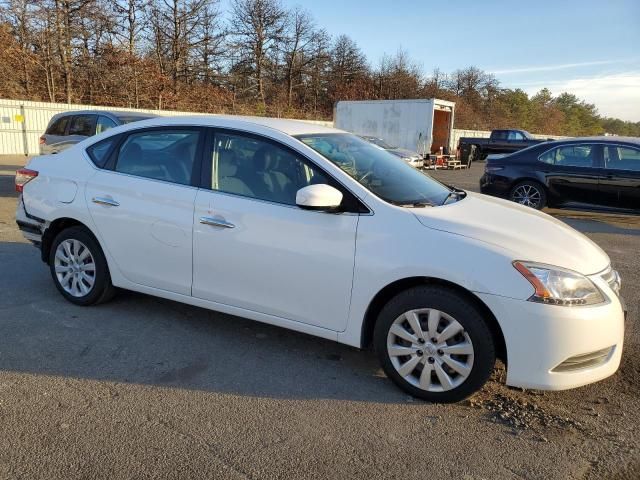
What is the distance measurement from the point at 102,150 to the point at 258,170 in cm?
160

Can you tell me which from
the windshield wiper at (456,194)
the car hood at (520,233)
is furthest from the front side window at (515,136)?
the car hood at (520,233)

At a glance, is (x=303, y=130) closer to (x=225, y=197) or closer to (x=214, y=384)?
(x=225, y=197)

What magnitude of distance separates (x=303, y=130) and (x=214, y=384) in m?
1.92

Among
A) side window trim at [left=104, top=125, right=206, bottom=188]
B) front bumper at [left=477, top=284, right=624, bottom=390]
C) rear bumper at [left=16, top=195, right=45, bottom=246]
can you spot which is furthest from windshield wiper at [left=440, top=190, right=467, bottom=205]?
rear bumper at [left=16, top=195, right=45, bottom=246]

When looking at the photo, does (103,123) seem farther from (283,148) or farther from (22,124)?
(22,124)

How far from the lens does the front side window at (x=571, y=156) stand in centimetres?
959

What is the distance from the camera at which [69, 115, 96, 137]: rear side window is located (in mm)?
10062

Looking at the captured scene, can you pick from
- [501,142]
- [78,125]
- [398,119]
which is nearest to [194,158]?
[78,125]

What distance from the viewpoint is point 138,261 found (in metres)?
4.06

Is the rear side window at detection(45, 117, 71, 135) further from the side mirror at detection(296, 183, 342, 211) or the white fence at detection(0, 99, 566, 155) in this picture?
the side mirror at detection(296, 183, 342, 211)

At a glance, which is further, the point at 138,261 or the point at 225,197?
the point at 138,261

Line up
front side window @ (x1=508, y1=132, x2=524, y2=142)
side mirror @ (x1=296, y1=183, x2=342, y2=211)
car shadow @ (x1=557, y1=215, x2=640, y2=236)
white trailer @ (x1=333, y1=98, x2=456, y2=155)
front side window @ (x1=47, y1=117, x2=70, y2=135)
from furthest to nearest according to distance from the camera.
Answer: front side window @ (x1=508, y1=132, x2=524, y2=142) < white trailer @ (x1=333, y1=98, x2=456, y2=155) < front side window @ (x1=47, y1=117, x2=70, y2=135) < car shadow @ (x1=557, y1=215, x2=640, y2=236) < side mirror @ (x1=296, y1=183, x2=342, y2=211)

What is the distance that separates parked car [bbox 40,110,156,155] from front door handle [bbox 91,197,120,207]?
5.64m

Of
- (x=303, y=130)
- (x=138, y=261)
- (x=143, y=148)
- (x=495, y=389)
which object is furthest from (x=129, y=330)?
(x=495, y=389)
